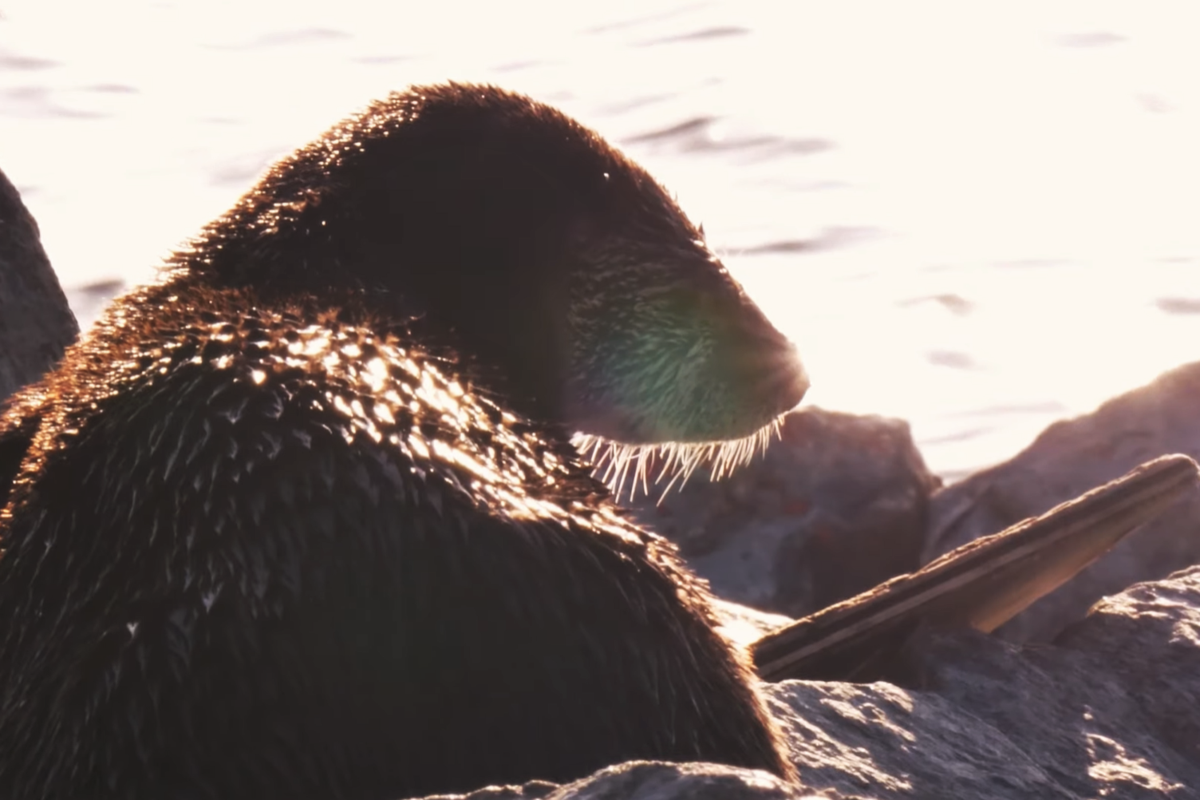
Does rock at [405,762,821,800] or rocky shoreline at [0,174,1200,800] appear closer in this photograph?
rock at [405,762,821,800]

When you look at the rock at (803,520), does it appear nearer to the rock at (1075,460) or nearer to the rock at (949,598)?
the rock at (1075,460)

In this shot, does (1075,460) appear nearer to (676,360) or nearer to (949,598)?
(949,598)

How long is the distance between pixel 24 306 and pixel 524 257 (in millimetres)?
1584

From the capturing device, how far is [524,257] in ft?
11.8

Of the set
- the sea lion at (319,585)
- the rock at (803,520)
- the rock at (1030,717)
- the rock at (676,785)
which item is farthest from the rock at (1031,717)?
the rock at (803,520)

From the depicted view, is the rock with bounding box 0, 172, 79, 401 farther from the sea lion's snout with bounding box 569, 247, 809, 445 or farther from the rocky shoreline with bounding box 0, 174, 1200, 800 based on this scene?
the sea lion's snout with bounding box 569, 247, 809, 445

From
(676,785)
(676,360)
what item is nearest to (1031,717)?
(676,360)

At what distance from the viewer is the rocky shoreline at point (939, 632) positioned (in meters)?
3.23

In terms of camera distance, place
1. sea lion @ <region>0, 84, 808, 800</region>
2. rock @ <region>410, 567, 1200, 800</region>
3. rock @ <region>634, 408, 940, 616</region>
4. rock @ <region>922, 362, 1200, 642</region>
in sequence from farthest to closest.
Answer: rock @ <region>634, 408, 940, 616</region> → rock @ <region>922, 362, 1200, 642</region> → rock @ <region>410, 567, 1200, 800</region> → sea lion @ <region>0, 84, 808, 800</region>

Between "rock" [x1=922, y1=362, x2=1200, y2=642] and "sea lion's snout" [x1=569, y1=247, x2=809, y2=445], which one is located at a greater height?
"sea lion's snout" [x1=569, y1=247, x2=809, y2=445]

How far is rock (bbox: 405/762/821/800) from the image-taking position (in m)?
1.74

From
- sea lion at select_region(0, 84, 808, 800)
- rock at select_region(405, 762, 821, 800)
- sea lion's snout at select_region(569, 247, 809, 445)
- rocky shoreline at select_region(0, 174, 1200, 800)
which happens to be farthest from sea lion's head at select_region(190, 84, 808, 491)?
rock at select_region(405, 762, 821, 800)

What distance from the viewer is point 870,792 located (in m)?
3.08

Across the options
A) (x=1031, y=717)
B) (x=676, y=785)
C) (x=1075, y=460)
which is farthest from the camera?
(x=1075, y=460)
